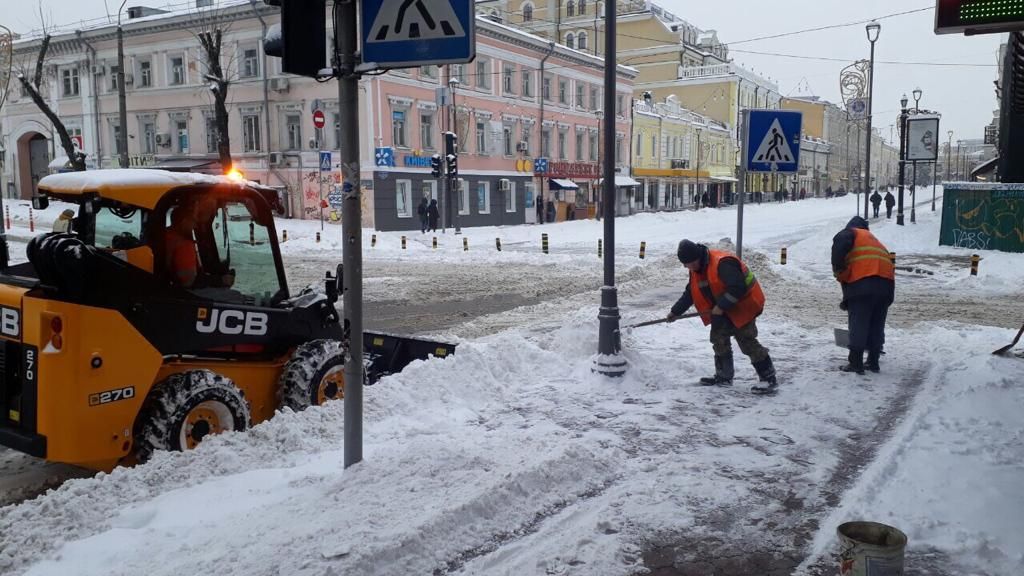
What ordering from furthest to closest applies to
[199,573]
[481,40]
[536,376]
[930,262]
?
[481,40], [930,262], [536,376], [199,573]

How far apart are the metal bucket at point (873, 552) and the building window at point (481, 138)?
1477 inches

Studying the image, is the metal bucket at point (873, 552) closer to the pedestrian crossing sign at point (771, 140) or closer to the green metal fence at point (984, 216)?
the pedestrian crossing sign at point (771, 140)

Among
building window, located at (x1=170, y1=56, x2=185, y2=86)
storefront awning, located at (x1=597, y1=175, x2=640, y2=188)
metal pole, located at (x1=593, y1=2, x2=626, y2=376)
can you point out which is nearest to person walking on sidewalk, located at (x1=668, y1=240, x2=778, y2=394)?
metal pole, located at (x1=593, y1=2, x2=626, y2=376)

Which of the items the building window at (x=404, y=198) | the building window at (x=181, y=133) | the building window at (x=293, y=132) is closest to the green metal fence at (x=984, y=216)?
the building window at (x=404, y=198)

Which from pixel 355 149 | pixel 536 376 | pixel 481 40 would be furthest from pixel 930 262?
pixel 481 40

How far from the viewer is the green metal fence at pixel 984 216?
21.3 metres

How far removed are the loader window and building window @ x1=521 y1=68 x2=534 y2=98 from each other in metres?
38.7

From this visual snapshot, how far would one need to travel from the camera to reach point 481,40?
3906 cm

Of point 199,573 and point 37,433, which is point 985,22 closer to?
point 199,573

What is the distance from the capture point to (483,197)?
40.6 metres

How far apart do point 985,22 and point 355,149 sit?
4.13 meters

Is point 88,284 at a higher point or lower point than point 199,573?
higher

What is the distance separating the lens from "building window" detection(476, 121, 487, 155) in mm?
40228

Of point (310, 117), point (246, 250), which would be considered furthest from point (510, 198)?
point (246, 250)
